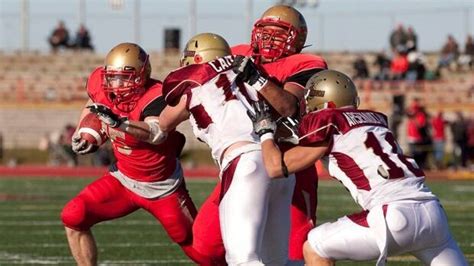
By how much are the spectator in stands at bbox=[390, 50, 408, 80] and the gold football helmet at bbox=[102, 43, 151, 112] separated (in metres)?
19.6

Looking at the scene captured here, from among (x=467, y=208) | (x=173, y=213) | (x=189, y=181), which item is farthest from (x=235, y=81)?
(x=189, y=181)

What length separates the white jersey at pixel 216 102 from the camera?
603 cm

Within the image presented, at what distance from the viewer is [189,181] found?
1891cm

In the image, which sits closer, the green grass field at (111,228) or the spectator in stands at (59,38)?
the green grass field at (111,228)

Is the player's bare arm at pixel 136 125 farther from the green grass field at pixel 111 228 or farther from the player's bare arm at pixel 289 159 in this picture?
the green grass field at pixel 111 228

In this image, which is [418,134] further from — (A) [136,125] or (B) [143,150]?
(A) [136,125]

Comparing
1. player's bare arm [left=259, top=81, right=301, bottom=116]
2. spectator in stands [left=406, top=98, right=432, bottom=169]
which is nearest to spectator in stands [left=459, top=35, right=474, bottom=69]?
spectator in stands [left=406, top=98, right=432, bottom=169]

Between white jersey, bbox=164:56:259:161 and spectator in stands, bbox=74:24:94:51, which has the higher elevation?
white jersey, bbox=164:56:259:161

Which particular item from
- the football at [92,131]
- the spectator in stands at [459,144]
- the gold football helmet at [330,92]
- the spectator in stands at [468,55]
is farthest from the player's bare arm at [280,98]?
the spectator in stands at [468,55]

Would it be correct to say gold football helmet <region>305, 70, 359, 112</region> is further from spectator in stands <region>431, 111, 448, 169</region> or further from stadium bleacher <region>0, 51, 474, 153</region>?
stadium bleacher <region>0, 51, 474, 153</region>

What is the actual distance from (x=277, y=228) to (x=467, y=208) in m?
8.05

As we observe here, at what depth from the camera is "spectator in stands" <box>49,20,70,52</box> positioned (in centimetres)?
3266

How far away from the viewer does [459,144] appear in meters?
21.9

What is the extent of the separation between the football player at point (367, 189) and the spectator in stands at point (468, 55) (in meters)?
22.7
